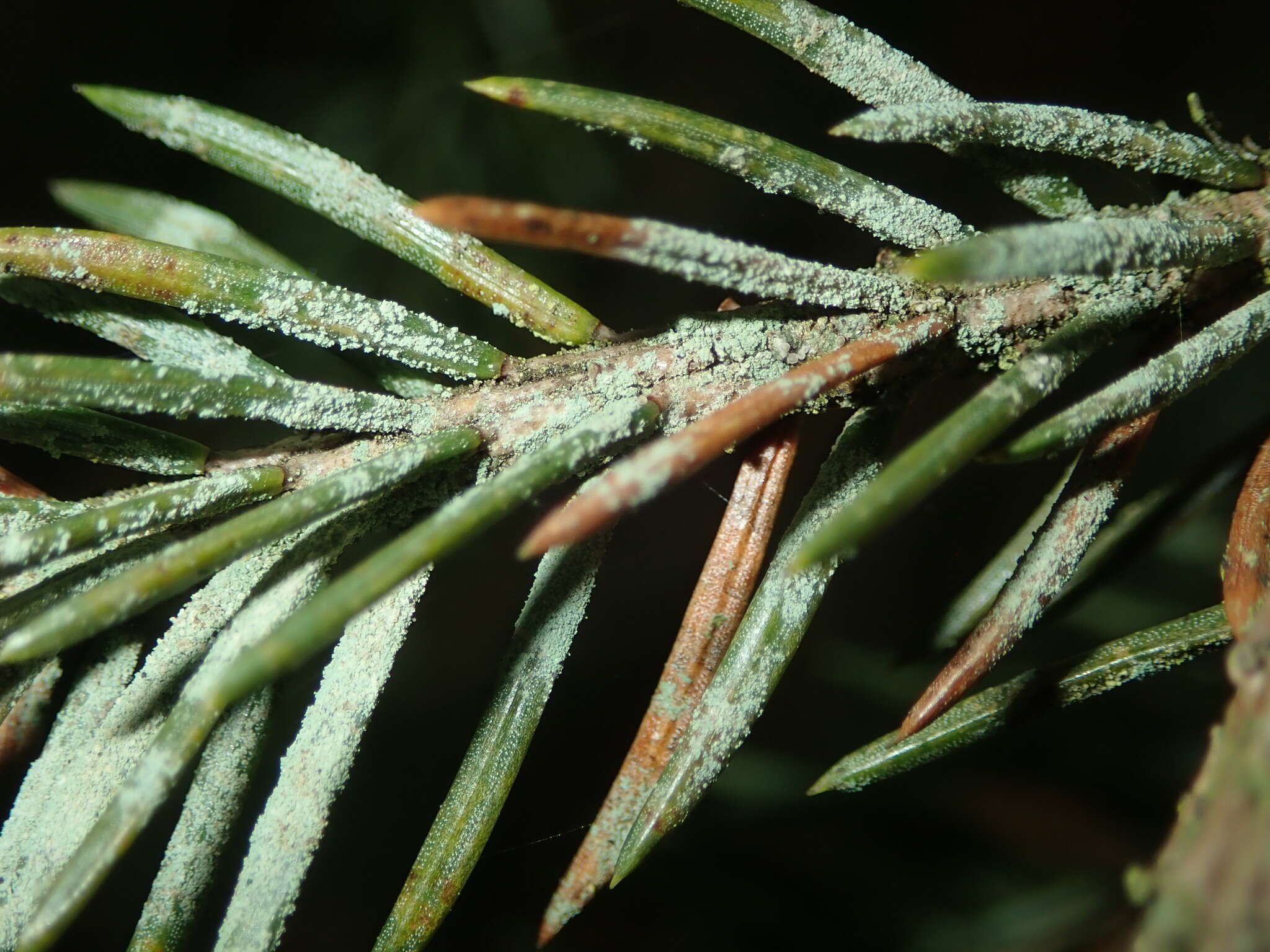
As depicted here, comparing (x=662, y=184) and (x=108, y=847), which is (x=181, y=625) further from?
(x=662, y=184)

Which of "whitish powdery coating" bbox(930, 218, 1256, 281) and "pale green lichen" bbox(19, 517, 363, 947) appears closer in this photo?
"whitish powdery coating" bbox(930, 218, 1256, 281)

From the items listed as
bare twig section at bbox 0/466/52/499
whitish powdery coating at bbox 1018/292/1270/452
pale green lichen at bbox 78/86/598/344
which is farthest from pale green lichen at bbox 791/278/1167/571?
bare twig section at bbox 0/466/52/499

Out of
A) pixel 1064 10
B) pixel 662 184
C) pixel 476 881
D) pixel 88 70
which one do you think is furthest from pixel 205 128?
pixel 476 881

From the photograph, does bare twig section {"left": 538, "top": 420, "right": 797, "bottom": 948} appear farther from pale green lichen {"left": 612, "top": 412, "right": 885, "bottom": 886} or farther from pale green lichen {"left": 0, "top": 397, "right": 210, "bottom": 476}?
pale green lichen {"left": 0, "top": 397, "right": 210, "bottom": 476}

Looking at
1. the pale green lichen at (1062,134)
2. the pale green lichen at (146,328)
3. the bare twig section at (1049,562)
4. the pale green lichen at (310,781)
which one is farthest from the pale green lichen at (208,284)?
the bare twig section at (1049,562)

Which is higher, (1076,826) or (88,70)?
(88,70)

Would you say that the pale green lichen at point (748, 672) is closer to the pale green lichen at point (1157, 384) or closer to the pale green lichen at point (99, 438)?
the pale green lichen at point (1157, 384)

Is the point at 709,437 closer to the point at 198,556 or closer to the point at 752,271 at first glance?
the point at 752,271
